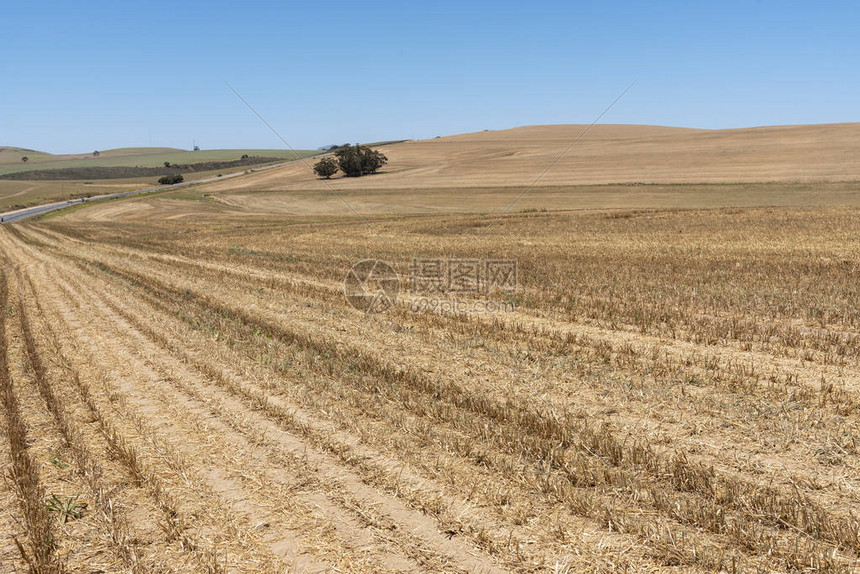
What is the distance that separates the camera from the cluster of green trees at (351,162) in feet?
295

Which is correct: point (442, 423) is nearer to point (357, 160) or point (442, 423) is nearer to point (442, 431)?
point (442, 431)

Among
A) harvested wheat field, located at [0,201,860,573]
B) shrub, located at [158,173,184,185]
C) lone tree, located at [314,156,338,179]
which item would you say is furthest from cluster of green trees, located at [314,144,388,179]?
harvested wheat field, located at [0,201,860,573]

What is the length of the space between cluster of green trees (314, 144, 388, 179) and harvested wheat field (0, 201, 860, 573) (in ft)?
254

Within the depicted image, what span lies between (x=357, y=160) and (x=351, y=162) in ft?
3.82

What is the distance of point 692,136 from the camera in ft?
316

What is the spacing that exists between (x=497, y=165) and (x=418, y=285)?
240 ft

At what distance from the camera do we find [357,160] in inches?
3526

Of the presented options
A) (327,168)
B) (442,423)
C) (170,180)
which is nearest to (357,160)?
(327,168)

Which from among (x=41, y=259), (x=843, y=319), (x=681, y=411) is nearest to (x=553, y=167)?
(x=41, y=259)

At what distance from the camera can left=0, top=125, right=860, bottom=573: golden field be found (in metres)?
4.56

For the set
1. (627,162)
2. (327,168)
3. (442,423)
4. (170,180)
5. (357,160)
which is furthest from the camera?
(170,180)

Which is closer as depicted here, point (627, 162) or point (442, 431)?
point (442, 431)

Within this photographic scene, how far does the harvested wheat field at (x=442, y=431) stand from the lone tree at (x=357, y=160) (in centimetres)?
7727

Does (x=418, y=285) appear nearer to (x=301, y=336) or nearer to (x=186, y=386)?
(x=301, y=336)
